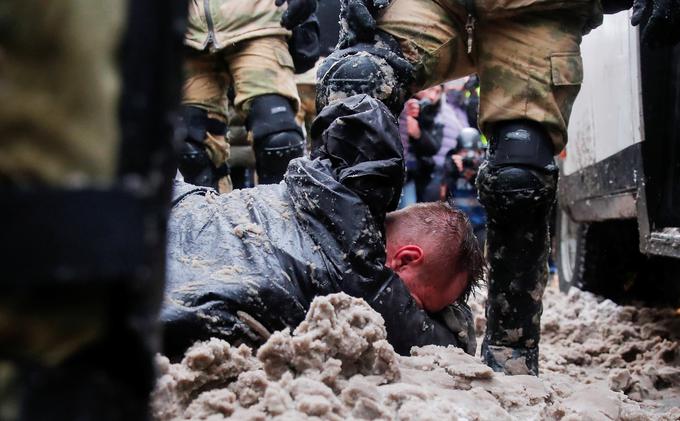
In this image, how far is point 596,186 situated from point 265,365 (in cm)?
276

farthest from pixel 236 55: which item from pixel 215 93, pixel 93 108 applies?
pixel 93 108

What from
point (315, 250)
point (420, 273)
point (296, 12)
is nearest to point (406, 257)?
point (420, 273)

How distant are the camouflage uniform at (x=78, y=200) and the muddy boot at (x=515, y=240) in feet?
5.80

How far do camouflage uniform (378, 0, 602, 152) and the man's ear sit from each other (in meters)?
0.53

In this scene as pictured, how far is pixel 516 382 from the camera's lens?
176 centimetres

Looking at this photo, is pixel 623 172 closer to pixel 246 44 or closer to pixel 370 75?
pixel 370 75

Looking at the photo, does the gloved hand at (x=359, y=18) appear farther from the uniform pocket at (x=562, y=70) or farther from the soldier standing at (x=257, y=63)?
the soldier standing at (x=257, y=63)

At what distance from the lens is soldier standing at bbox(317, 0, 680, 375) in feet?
7.42

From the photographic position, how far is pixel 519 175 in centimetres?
223

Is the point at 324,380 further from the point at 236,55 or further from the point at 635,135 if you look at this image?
the point at 236,55

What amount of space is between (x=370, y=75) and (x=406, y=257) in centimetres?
54

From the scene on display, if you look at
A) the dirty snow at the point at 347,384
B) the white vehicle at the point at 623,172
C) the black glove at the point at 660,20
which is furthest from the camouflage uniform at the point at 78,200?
the white vehicle at the point at 623,172

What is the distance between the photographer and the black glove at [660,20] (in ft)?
7.12

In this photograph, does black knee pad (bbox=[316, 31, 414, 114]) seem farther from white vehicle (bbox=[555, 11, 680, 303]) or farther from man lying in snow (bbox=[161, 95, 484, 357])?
white vehicle (bbox=[555, 11, 680, 303])
